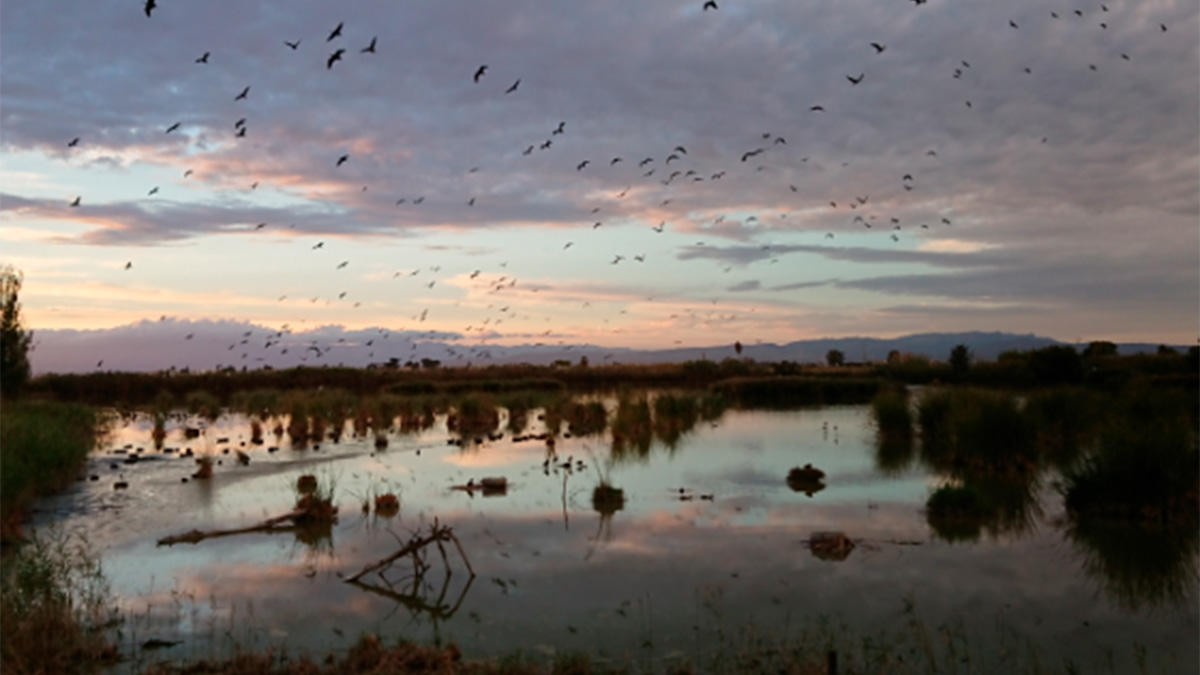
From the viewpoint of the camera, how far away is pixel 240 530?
1335 centimetres

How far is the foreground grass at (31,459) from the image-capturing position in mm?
13125

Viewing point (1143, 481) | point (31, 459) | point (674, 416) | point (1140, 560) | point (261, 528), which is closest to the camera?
point (1140, 560)

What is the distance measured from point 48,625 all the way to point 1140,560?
12.4 meters

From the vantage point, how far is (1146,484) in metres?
13.7

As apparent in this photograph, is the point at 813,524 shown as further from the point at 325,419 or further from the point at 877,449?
the point at 325,419

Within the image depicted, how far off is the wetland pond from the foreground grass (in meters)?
0.55

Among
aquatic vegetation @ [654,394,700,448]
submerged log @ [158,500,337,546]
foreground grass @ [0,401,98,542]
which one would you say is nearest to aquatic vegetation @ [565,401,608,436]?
aquatic vegetation @ [654,394,700,448]

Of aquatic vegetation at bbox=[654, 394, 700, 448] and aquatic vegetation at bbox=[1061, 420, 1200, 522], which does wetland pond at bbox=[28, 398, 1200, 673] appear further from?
aquatic vegetation at bbox=[654, 394, 700, 448]

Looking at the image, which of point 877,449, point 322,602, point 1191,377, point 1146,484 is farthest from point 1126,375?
point 322,602

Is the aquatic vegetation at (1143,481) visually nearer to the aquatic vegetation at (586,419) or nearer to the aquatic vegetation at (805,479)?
the aquatic vegetation at (805,479)

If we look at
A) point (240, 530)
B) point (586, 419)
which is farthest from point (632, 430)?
point (240, 530)

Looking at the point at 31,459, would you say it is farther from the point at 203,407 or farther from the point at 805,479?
the point at 203,407

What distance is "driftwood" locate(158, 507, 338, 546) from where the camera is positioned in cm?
1273

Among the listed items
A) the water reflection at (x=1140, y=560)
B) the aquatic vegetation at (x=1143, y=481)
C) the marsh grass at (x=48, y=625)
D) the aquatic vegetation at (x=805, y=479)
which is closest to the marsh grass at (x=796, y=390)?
the aquatic vegetation at (x=805, y=479)
